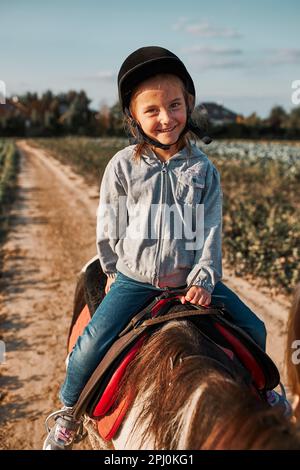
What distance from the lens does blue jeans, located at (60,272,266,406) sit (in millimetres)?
2143

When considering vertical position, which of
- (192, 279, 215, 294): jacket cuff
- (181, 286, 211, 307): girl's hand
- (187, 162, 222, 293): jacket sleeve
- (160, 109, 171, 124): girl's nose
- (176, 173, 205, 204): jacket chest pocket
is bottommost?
(181, 286, 211, 307): girl's hand

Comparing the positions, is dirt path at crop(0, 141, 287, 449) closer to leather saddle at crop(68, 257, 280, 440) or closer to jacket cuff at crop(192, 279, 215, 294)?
leather saddle at crop(68, 257, 280, 440)

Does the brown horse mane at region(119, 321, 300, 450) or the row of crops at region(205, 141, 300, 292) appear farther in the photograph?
the row of crops at region(205, 141, 300, 292)

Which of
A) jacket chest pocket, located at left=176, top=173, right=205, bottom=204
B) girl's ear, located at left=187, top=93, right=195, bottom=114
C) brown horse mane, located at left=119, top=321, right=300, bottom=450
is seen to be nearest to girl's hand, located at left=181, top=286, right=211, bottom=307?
brown horse mane, located at left=119, top=321, right=300, bottom=450

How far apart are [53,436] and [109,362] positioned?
2.06 ft

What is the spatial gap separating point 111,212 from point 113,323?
0.56m

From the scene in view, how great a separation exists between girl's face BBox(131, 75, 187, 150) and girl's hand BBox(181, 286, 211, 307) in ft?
2.27

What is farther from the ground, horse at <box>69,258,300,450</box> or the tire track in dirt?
horse at <box>69,258,300,450</box>

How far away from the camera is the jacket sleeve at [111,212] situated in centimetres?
229

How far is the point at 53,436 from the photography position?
229cm

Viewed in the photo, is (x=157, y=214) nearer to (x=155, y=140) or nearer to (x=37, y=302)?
(x=155, y=140)

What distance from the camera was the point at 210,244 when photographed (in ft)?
7.09

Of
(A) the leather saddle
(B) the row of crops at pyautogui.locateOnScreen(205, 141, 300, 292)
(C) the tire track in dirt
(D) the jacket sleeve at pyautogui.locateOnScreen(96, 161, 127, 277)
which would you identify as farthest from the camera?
(B) the row of crops at pyautogui.locateOnScreen(205, 141, 300, 292)

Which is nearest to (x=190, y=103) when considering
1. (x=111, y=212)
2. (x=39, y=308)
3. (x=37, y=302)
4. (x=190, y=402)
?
(x=111, y=212)
